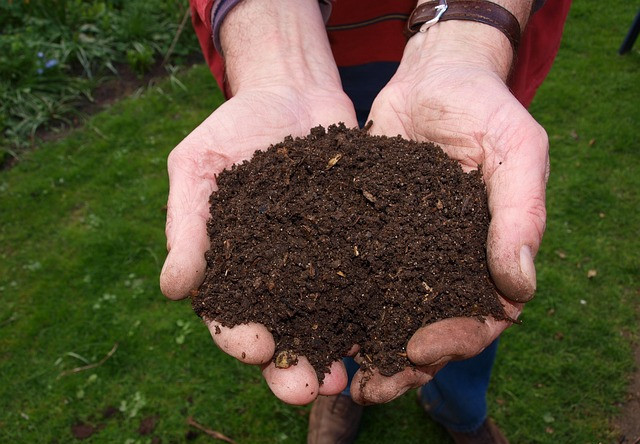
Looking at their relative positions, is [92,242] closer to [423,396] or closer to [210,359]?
[210,359]

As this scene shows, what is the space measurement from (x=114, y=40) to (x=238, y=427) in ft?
14.5

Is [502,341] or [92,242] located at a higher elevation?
[92,242]

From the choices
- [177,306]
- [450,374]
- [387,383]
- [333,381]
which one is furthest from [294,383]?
[177,306]

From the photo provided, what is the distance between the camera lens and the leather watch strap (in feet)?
6.66

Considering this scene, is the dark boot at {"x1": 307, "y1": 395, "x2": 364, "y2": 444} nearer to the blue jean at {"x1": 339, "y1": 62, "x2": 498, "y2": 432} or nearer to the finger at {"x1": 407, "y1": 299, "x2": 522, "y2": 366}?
the blue jean at {"x1": 339, "y1": 62, "x2": 498, "y2": 432}

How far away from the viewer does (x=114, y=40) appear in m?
5.74

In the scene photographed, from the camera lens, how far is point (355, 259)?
1.81 meters

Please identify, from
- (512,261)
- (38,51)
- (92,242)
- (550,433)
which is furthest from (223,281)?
(38,51)

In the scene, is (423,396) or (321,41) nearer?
(321,41)

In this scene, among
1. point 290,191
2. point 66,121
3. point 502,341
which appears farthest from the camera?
point 66,121

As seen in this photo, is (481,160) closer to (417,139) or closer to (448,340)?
(417,139)

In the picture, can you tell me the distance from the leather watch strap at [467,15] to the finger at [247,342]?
55.0 inches

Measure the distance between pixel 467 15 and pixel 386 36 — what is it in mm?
468

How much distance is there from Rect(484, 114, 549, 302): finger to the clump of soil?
0.11 meters
